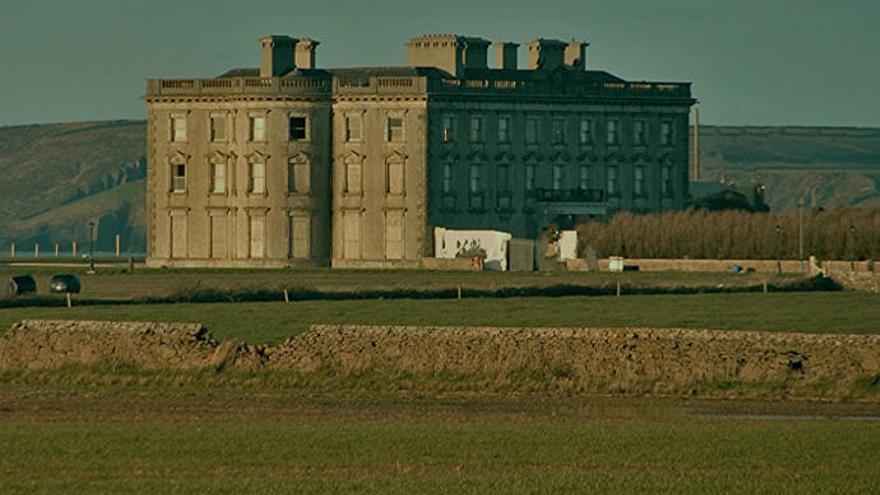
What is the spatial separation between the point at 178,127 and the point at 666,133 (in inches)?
1005

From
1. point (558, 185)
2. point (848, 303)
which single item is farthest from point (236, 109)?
point (848, 303)

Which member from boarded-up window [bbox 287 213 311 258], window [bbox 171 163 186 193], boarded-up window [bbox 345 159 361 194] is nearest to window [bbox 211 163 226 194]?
window [bbox 171 163 186 193]

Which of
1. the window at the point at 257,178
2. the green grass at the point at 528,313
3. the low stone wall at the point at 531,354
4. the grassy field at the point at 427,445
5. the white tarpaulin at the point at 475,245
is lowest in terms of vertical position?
the grassy field at the point at 427,445

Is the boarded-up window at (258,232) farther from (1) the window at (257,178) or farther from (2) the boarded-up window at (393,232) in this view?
(2) the boarded-up window at (393,232)

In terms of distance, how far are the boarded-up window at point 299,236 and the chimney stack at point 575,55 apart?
61.2ft

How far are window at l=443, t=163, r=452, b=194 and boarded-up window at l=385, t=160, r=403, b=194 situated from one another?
228cm

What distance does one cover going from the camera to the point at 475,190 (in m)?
147

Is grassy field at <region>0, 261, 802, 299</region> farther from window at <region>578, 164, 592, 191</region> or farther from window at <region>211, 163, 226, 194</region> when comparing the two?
window at <region>578, 164, 592, 191</region>

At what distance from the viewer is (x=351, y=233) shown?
480 feet

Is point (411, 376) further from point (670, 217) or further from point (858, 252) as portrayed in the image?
point (670, 217)

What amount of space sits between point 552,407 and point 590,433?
22.2 ft

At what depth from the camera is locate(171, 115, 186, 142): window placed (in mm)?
148500

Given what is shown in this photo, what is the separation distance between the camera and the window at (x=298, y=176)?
148m

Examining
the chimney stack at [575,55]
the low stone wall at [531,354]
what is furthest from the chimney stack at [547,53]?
the low stone wall at [531,354]
